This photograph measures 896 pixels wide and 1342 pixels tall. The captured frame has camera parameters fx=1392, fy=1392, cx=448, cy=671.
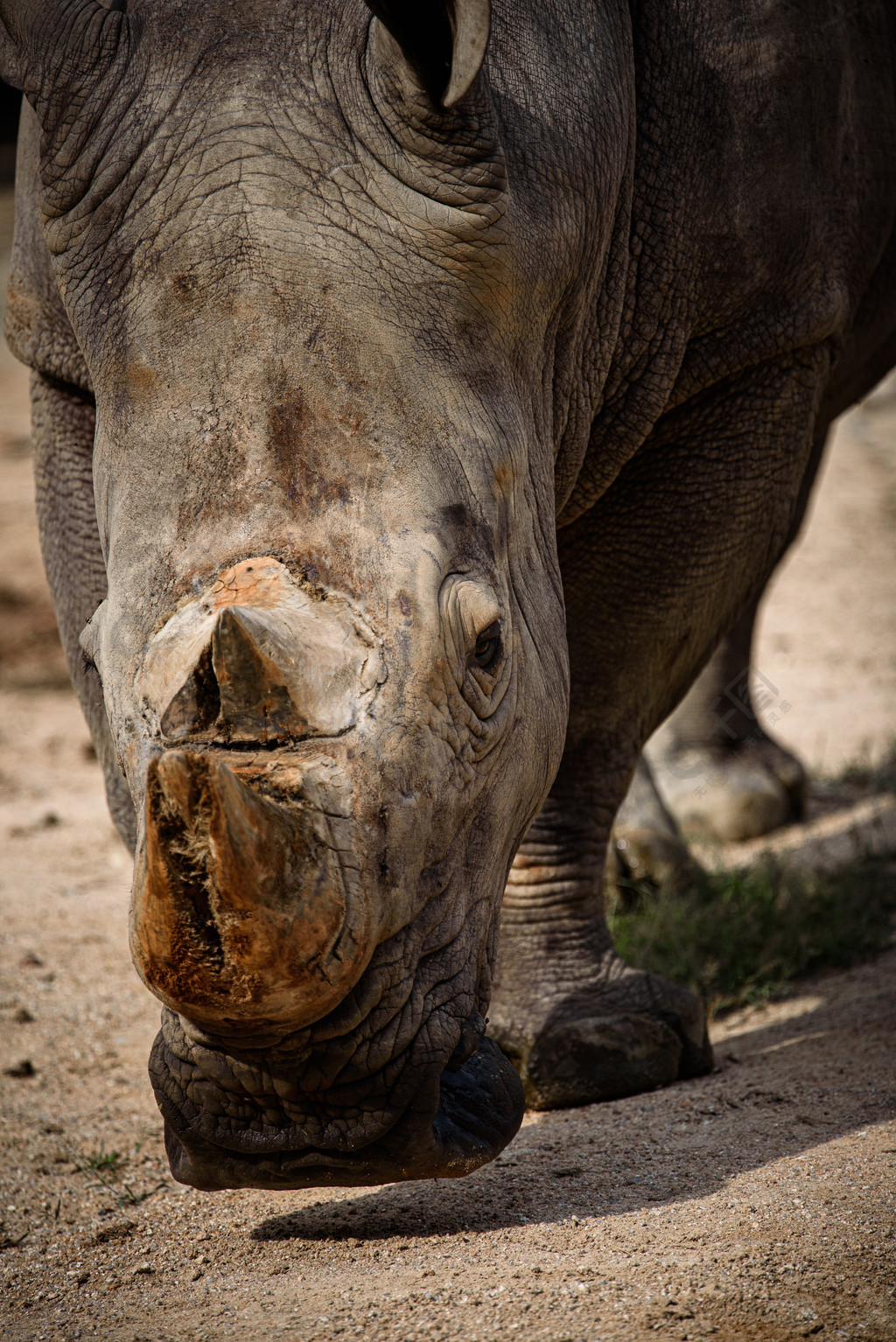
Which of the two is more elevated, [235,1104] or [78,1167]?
[235,1104]

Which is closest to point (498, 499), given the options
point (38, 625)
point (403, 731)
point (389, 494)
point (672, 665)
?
point (389, 494)

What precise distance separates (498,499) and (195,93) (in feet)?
2.79

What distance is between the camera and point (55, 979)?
15.1 feet

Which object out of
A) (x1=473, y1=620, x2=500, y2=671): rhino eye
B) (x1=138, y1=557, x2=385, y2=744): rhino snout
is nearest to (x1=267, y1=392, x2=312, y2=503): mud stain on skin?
(x1=138, y1=557, x2=385, y2=744): rhino snout

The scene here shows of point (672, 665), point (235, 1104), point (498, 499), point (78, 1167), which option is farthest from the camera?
point (672, 665)

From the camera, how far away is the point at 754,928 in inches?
173

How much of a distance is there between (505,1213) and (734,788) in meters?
3.44

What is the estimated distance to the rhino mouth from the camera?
84.6 inches

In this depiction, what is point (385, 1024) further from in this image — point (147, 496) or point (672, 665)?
point (672, 665)

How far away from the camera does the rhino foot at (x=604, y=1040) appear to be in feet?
11.1

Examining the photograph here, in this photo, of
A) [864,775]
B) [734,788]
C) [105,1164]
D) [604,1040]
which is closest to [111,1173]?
[105,1164]

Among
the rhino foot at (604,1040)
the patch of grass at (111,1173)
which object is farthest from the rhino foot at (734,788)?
the patch of grass at (111,1173)

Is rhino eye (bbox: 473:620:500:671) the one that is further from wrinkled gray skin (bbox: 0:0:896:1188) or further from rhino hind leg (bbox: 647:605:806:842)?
rhino hind leg (bbox: 647:605:806:842)

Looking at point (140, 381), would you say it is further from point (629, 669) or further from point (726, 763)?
point (726, 763)
